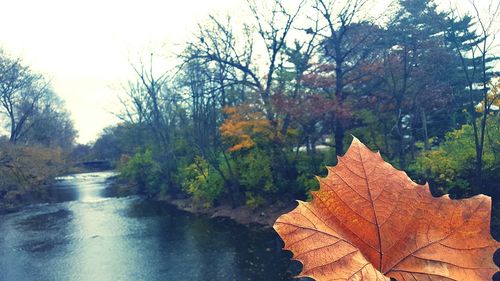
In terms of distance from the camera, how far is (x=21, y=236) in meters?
16.3

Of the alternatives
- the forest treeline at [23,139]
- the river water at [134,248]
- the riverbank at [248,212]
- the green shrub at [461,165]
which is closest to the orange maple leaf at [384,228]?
the river water at [134,248]

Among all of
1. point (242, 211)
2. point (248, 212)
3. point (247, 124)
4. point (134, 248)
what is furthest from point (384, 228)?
point (242, 211)

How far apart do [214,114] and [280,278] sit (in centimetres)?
1415

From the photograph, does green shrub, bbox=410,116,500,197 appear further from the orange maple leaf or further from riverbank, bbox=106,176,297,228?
the orange maple leaf

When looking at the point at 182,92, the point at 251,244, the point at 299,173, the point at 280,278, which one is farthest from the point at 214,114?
the point at 280,278

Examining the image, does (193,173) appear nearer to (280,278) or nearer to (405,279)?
(280,278)

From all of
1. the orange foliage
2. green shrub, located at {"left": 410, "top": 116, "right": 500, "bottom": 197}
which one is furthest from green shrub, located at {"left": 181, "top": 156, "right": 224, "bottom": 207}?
green shrub, located at {"left": 410, "top": 116, "right": 500, "bottom": 197}

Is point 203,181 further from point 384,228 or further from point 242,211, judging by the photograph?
point 384,228

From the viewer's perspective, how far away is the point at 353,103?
1501 centimetres

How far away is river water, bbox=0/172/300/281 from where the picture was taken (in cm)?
1102

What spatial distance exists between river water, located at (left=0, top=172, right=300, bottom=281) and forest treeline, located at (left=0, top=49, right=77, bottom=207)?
2.94m

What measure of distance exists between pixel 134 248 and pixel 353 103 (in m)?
10.8

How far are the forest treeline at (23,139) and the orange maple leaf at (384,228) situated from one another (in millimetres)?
20251

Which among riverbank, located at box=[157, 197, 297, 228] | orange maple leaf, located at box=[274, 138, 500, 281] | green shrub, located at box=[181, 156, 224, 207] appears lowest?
riverbank, located at box=[157, 197, 297, 228]
